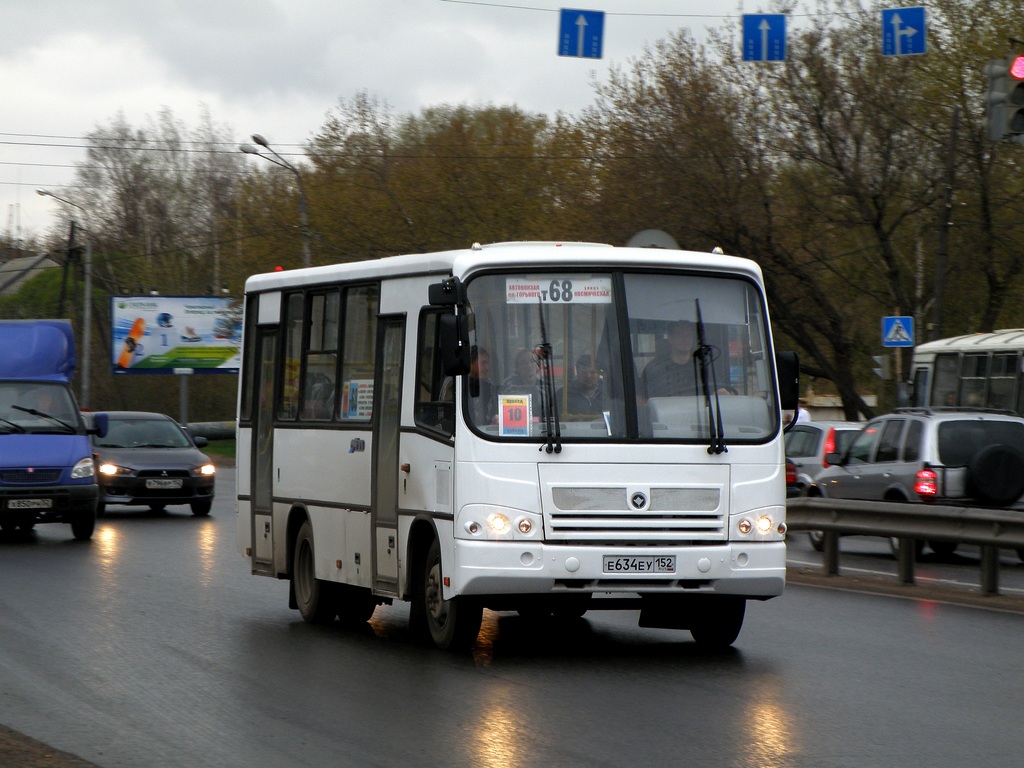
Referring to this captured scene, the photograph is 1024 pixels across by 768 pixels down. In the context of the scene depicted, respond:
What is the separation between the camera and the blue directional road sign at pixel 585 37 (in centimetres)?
2305

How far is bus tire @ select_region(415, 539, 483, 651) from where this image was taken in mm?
10727

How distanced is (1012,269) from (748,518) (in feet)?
100

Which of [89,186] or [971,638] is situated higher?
[89,186]

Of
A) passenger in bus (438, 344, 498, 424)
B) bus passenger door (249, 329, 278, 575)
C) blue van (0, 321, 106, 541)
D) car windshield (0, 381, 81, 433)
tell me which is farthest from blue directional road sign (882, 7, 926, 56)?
passenger in bus (438, 344, 498, 424)

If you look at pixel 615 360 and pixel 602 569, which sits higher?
pixel 615 360

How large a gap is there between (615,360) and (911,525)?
643 cm

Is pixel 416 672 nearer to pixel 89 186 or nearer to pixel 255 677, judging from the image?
pixel 255 677

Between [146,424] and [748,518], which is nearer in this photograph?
[748,518]

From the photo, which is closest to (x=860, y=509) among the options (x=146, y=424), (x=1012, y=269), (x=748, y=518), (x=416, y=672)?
(x=748, y=518)

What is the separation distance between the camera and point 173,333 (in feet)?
207

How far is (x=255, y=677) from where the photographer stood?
33.1ft

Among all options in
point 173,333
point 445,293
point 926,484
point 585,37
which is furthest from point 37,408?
point 173,333

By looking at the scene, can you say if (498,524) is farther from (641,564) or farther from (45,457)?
(45,457)

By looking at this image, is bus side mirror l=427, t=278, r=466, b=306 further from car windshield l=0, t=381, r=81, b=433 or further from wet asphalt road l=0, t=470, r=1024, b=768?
car windshield l=0, t=381, r=81, b=433
